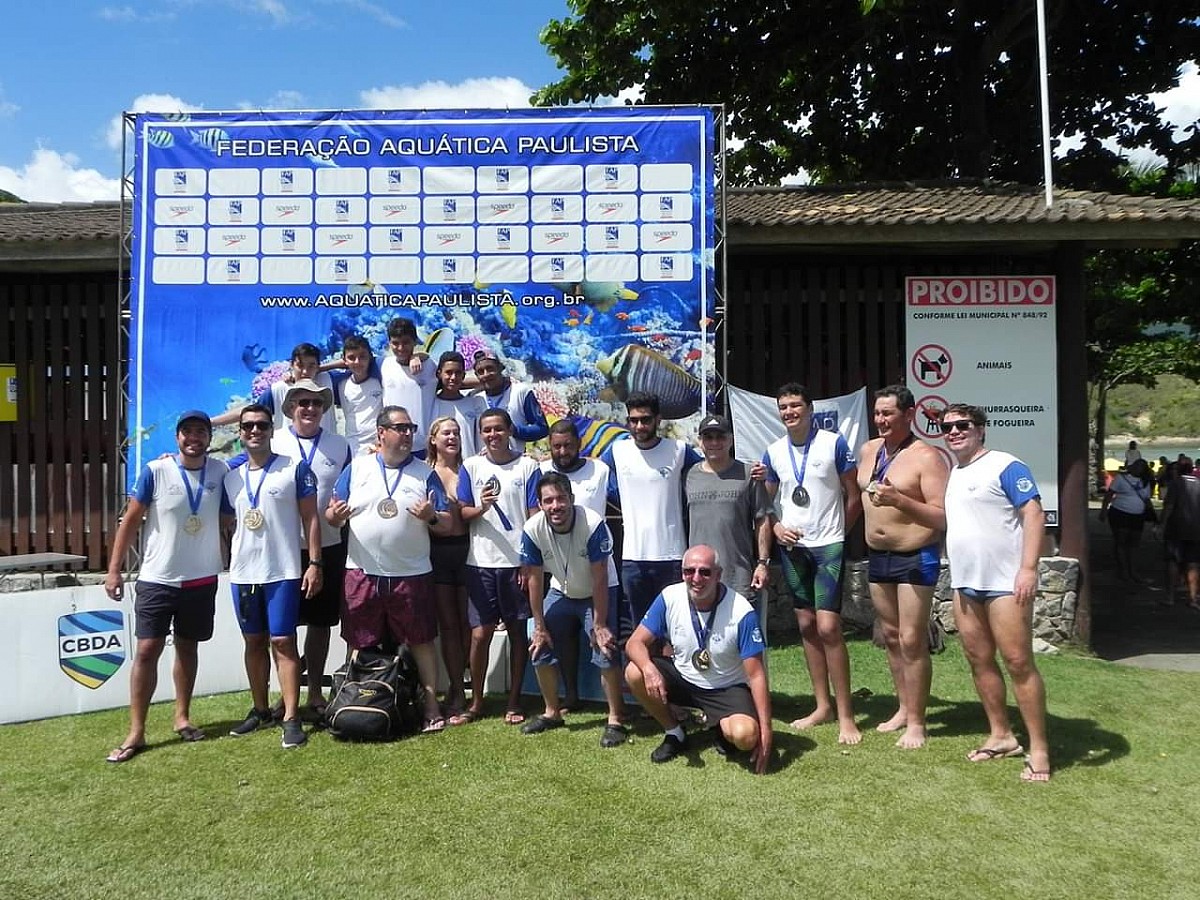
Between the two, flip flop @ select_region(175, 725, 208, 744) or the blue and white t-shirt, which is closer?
the blue and white t-shirt

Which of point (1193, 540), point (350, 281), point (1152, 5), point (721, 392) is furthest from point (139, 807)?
point (1152, 5)

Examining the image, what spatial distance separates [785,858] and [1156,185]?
15982mm

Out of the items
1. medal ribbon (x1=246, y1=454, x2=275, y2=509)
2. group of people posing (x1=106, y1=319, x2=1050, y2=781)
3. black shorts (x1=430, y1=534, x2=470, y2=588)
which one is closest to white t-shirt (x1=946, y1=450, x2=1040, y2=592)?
group of people posing (x1=106, y1=319, x2=1050, y2=781)

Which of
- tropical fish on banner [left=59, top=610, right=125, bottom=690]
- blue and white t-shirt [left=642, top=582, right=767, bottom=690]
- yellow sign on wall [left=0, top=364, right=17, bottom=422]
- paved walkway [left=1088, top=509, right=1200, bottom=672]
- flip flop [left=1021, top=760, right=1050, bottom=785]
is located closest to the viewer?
flip flop [left=1021, top=760, right=1050, bottom=785]

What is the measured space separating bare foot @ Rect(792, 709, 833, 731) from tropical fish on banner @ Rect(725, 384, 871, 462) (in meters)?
2.77

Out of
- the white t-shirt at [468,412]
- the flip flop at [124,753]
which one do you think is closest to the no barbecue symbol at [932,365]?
the white t-shirt at [468,412]

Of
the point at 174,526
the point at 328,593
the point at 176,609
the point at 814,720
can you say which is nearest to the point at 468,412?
the point at 328,593

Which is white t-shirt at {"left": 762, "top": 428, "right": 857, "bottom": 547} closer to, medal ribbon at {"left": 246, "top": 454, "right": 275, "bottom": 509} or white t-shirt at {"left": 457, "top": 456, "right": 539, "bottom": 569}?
white t-shirt at {"left": 457, "top": 456, "right": 539, "bottom": 569}

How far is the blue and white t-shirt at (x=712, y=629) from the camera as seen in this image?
4535mm

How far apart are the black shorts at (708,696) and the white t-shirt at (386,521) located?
4.85 feet

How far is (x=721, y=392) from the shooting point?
741 centimetres

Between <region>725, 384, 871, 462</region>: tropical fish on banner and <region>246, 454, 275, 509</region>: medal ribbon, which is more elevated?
<region>725, 384, 871, 462</region>: tropical fish on banner

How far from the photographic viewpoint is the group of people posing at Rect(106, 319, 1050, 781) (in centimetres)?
466

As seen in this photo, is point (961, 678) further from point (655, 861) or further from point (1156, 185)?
point (1156, 185)
